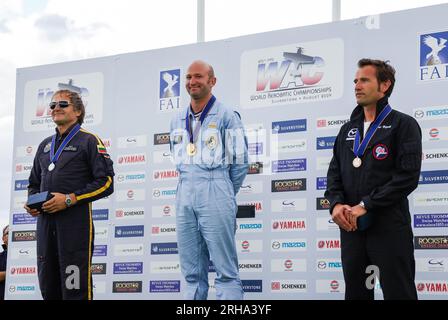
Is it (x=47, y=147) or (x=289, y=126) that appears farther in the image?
(x=289, y=126)

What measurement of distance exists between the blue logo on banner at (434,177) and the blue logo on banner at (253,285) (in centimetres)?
155

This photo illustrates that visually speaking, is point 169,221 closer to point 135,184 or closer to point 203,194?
point 135,184

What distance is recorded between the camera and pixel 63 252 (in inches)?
217

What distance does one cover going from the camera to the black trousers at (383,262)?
470 cm

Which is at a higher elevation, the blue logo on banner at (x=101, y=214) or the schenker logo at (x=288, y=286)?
the blue logo on banner at (x=101, y=214)

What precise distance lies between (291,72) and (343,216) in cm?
202

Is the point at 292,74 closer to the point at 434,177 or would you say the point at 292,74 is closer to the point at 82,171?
the point at 434,177

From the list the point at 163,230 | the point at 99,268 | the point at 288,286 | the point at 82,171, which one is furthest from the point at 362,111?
the point at 99,268

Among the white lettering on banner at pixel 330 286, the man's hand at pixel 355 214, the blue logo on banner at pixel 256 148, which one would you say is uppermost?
the blue logo on banner at pixel 256 148

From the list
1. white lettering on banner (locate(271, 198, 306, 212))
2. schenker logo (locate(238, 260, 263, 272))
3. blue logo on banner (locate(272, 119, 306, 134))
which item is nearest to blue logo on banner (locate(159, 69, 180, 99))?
blue logo on banner (locate(272, 119, 306, 134))

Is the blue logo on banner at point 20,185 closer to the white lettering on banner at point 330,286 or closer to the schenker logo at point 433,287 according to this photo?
the white lettering on banner at point 330,286

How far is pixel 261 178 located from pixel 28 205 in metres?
1.98

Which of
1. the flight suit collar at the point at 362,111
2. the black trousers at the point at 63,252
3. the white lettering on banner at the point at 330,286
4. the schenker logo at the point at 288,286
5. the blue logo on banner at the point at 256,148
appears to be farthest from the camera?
the blue logo on banner at the point at 256,148

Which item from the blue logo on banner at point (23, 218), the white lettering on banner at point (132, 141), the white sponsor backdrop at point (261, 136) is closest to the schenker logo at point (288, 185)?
the white sponsor backdrop at point (261, 136)
